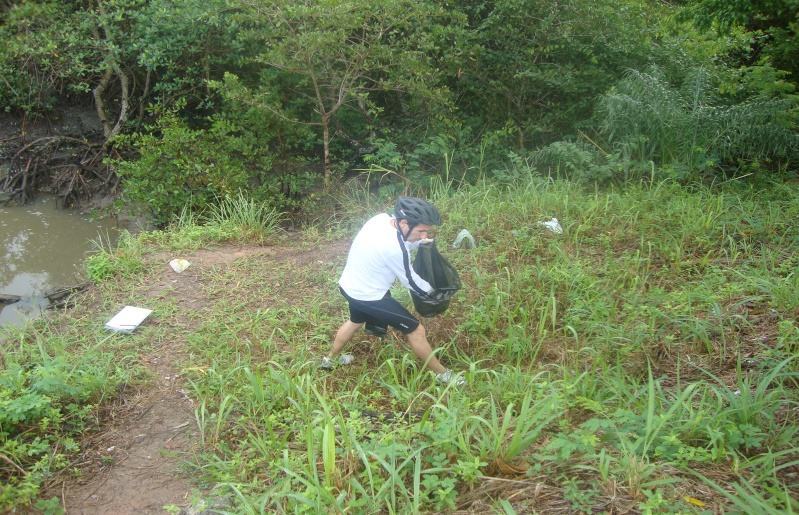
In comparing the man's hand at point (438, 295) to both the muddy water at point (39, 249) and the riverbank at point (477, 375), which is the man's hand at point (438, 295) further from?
the muddy water at point (39, 249)

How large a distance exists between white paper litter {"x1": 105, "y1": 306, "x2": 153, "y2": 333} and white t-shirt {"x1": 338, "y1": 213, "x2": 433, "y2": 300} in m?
2.06

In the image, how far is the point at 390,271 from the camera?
3.89 meters

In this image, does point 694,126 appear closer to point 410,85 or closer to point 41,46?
point 410,85

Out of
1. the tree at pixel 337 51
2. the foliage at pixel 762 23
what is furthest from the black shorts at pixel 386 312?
the foliage at pixel 762 23

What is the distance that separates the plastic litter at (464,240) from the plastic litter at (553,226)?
68 cm

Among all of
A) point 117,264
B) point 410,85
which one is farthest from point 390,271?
point 410,85

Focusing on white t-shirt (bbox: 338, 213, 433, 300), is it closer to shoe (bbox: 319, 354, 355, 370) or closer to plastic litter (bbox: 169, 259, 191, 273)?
shoe (bbox: 319, 354, 355, 370)

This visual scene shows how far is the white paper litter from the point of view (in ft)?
16.3

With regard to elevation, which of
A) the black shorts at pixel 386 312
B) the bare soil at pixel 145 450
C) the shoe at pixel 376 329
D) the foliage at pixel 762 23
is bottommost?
the bare soil at pixel 145 450

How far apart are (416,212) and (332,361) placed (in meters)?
1.33

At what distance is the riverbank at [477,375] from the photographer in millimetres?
2762

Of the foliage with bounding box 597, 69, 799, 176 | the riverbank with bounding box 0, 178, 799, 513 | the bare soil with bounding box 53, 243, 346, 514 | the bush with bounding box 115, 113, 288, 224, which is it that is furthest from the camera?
the bush with bounding box 115, 113, 288, 224

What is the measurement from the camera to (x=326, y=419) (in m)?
3.20

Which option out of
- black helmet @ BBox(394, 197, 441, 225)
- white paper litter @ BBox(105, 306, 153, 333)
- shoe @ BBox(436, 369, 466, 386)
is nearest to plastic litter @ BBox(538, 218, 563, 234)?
shoe @ BBox(436, 369, 466, 386)
